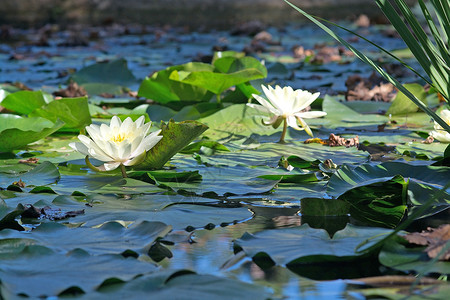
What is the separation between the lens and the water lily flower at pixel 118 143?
1513 millimetres

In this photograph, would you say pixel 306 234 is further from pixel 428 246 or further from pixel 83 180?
pixel 83 180

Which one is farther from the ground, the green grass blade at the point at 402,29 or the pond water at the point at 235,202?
the green grass blade at the point at 402,29

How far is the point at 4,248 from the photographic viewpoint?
107cm

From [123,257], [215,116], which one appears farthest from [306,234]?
[215,116]

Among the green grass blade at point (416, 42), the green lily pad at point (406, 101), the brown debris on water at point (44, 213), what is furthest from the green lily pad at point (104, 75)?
the green grass blade at point (416, 42)

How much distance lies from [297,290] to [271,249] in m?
0.14

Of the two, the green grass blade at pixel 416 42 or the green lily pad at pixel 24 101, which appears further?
the green lily pad at pixel 24 101

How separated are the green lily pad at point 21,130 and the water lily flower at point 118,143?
1.20 ft

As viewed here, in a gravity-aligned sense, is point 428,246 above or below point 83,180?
above

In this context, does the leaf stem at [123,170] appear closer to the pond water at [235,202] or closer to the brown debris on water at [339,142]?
the pond water at [235,202]

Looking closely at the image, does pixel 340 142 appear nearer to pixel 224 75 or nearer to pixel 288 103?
pixel 288 103

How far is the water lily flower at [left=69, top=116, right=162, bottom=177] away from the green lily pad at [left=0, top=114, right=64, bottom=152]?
1.20 ft

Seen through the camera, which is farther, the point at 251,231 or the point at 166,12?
the point at 166,12

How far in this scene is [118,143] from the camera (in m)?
1.51
